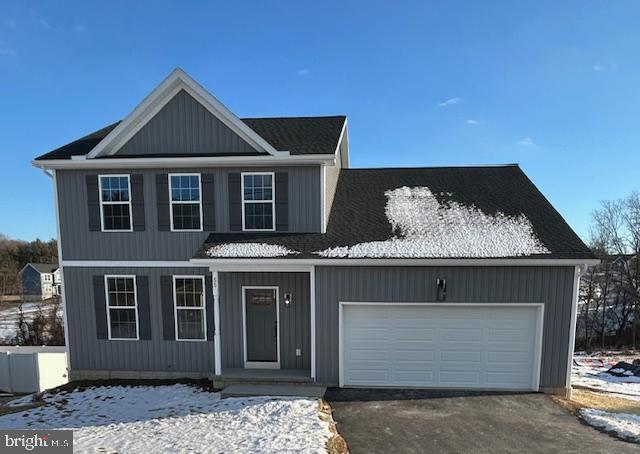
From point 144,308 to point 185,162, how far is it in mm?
4092

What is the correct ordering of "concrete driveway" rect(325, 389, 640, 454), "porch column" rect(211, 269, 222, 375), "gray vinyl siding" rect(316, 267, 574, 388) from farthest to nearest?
"porch column" rect(211, 269, 222, 375), "gray vinyl siding" rect(316, 267, 574, 388), "concrete driveway" rect(325, 389, 640, 454)

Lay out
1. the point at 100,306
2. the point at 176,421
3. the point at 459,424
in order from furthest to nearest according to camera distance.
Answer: the point at 100,306
the point at 176,421
the point at 459,424

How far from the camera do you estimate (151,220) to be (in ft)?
29.6

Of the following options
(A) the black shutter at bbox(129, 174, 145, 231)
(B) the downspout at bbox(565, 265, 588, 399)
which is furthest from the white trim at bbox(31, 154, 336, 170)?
(B) the downspout at bbox(565, 265, 588, 399)

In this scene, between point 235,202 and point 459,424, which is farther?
point 235,202

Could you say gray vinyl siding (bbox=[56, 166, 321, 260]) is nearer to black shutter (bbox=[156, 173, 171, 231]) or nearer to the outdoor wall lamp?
black shutter (bbox=[156, 173, 171, 231])

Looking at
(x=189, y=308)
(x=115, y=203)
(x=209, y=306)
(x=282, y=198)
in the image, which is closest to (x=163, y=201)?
(x=115, y=203)

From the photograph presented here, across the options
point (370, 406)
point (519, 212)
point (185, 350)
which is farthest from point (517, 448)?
point (185, 350)

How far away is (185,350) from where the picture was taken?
9.09 m

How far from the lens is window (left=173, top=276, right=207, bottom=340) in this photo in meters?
9.02

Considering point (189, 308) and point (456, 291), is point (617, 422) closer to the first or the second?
point (456, 291)

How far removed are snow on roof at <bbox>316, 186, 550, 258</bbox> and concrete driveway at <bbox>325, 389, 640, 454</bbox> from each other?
126 inches

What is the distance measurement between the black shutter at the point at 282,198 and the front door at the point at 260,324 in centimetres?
190

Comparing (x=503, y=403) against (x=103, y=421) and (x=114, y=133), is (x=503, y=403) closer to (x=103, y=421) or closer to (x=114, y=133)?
(x=103, y=421)
